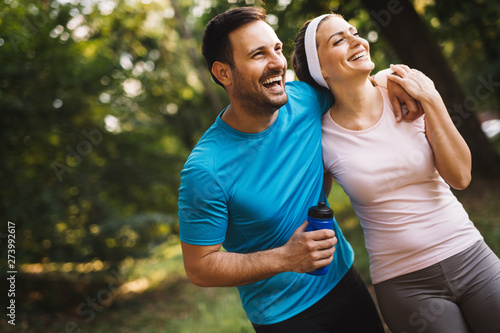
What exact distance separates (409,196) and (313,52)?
966 mm

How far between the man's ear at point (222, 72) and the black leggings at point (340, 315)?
1.37m

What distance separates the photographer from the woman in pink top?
177 cm

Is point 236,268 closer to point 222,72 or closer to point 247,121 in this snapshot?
point 247,121

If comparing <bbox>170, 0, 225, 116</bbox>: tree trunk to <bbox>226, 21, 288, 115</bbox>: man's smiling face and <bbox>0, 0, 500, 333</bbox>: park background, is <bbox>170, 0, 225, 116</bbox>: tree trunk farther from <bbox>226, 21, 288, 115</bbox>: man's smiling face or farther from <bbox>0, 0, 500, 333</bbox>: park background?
<bbox>226, 21, 288, 115</bbox>: man's smiling face

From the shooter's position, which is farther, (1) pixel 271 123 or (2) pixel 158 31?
(2) pixel 158 31

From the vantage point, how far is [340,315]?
6.79ft

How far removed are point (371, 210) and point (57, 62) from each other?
6.11 meters

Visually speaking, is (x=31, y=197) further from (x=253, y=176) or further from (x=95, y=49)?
(x=253, y=176)

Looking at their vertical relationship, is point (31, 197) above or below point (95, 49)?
below

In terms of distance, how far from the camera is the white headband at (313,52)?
2.08 m

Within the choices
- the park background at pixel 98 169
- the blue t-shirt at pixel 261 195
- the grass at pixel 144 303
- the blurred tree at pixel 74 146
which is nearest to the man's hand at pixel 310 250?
the blue t-shirt at pixel 261 195

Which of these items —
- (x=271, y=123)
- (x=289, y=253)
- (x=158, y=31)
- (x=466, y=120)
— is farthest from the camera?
(x=158, y=31)

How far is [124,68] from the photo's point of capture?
294 inches

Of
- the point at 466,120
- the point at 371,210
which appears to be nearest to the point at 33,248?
the point at 371,210
